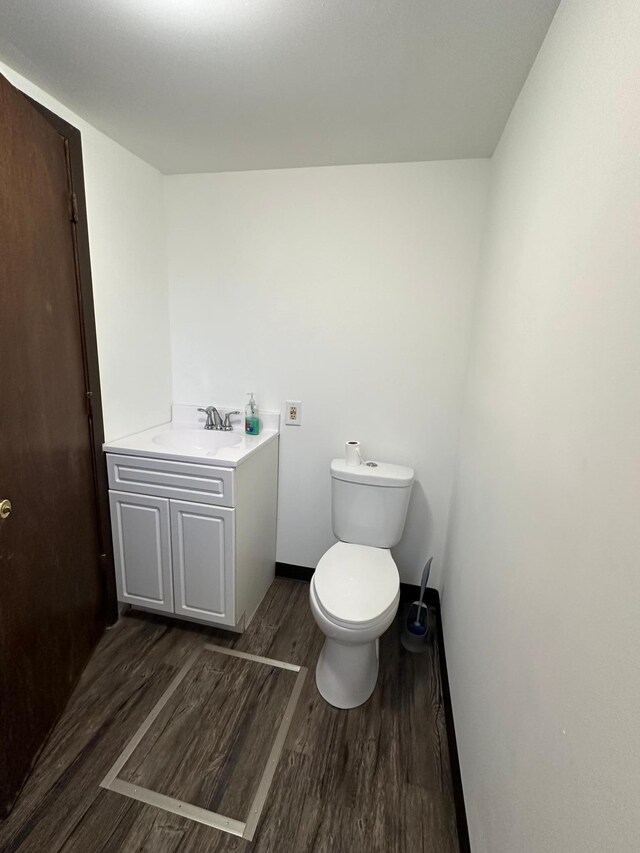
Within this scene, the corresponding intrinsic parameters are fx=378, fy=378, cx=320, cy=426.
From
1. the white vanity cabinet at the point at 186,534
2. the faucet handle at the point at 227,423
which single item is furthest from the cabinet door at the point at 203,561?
the faucet handle at the point at 227,423

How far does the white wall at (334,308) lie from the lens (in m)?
1.75

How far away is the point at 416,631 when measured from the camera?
179 centimetres

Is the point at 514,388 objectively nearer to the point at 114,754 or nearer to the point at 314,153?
the point at 314,153

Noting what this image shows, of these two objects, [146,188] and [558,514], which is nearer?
[558,514]

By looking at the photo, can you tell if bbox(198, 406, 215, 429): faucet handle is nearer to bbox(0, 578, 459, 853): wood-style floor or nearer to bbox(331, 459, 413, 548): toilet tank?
bbox(331, 459, 413, 548): toilet tank

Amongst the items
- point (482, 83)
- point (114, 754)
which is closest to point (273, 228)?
point (482, 83)

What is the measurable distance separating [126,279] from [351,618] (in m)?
1.76

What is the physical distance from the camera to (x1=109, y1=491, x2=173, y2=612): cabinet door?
5.60 feet

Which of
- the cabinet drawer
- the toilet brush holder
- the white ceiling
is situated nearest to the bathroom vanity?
the cabinet drawer

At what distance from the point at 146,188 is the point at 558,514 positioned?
219 centimetres

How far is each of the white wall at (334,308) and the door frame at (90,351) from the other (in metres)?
0.57

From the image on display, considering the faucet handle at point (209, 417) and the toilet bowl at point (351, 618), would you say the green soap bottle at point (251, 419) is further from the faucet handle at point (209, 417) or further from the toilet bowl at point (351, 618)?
the toilet bowl at point (351, 618)

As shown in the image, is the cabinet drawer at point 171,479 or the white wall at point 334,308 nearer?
the cabinet drawer at point 171,479

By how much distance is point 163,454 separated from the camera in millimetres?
1628
